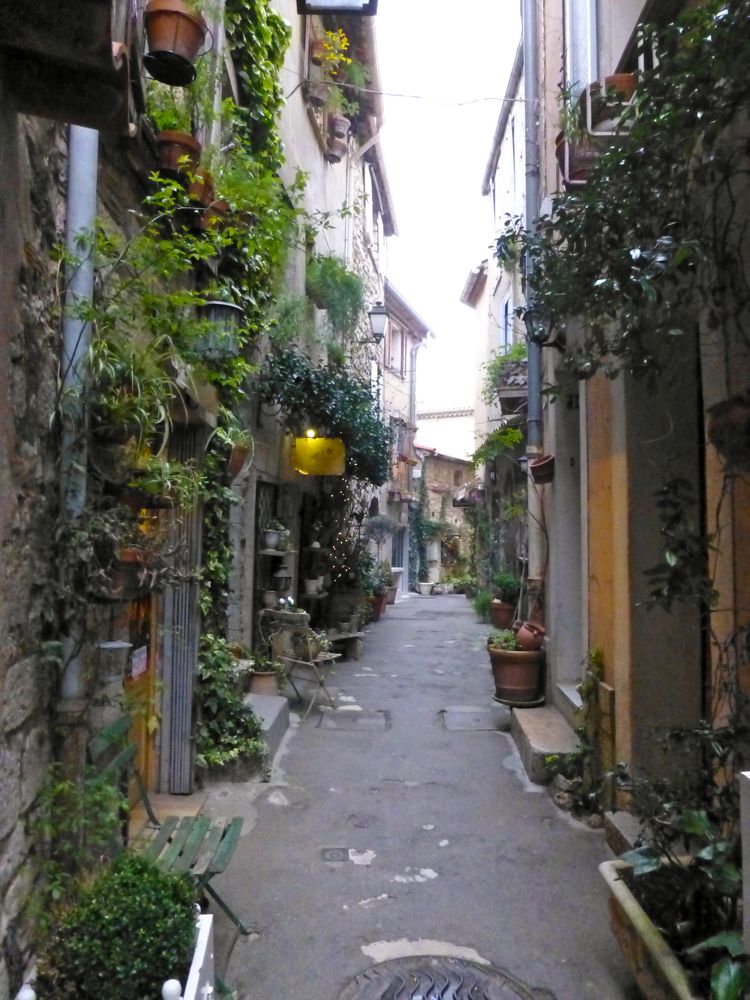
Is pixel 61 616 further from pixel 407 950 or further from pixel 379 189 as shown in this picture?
pixel 379 189

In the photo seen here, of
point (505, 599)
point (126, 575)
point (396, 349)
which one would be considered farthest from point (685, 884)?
point (396, 349)

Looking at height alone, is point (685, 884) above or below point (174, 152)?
below

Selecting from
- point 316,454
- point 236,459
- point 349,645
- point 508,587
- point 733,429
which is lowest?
point 349,645

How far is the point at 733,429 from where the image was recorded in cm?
309

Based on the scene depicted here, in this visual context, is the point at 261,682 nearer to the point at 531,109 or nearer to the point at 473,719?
the point at 473,719

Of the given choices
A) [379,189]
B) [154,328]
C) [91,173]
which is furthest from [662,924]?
[379,189]

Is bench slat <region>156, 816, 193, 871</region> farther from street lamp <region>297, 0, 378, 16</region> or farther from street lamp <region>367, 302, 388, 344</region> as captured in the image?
street lamp <region>367, 302, 388, 344</region>

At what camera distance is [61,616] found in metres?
2.86

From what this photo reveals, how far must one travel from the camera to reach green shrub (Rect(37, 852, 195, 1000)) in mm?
2414

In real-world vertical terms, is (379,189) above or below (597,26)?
above

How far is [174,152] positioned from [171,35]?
1.89 ft

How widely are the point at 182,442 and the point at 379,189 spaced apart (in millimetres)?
14960

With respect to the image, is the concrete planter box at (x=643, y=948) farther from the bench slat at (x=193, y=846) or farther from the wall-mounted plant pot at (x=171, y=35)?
the wall-mounted plant pot at (x=171, y=35)

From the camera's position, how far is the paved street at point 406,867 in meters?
3.49
